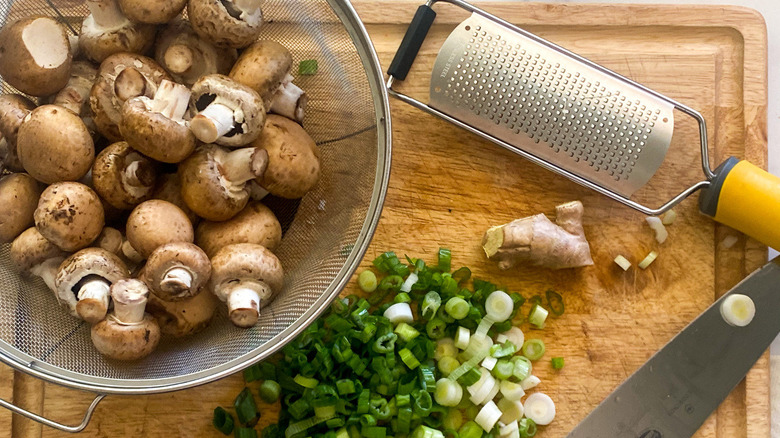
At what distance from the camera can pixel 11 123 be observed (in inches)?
48.7

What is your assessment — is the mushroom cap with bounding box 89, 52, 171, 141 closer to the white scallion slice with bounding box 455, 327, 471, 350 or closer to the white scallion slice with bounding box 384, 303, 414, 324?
the white scallion slice with bounding box 384, 303, 414, 324

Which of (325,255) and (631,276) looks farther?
(631,276)

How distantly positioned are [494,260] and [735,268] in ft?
1.86

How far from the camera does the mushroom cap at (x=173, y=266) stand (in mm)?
1119

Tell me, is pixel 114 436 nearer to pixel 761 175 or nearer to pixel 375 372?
pixel 375 372

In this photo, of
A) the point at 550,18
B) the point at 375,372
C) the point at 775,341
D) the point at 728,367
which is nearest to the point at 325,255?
the point at 375,372

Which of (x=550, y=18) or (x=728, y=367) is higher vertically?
(x=550, y=18)

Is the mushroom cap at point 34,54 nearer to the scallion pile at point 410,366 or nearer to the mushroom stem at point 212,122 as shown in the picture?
the mushroom stem at point 212,122

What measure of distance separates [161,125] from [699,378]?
1.25m

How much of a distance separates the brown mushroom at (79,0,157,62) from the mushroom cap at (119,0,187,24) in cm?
3

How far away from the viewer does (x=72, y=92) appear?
1285mm

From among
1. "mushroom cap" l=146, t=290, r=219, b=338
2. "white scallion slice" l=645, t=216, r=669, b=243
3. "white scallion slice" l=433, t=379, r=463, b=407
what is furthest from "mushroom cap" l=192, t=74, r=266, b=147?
"white scallion slice" l=645, t=216, r=669, b=243

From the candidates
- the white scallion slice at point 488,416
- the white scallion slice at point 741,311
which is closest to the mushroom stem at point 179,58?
the white scallion slice at point 488,416

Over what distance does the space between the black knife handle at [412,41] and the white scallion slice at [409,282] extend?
45cm
